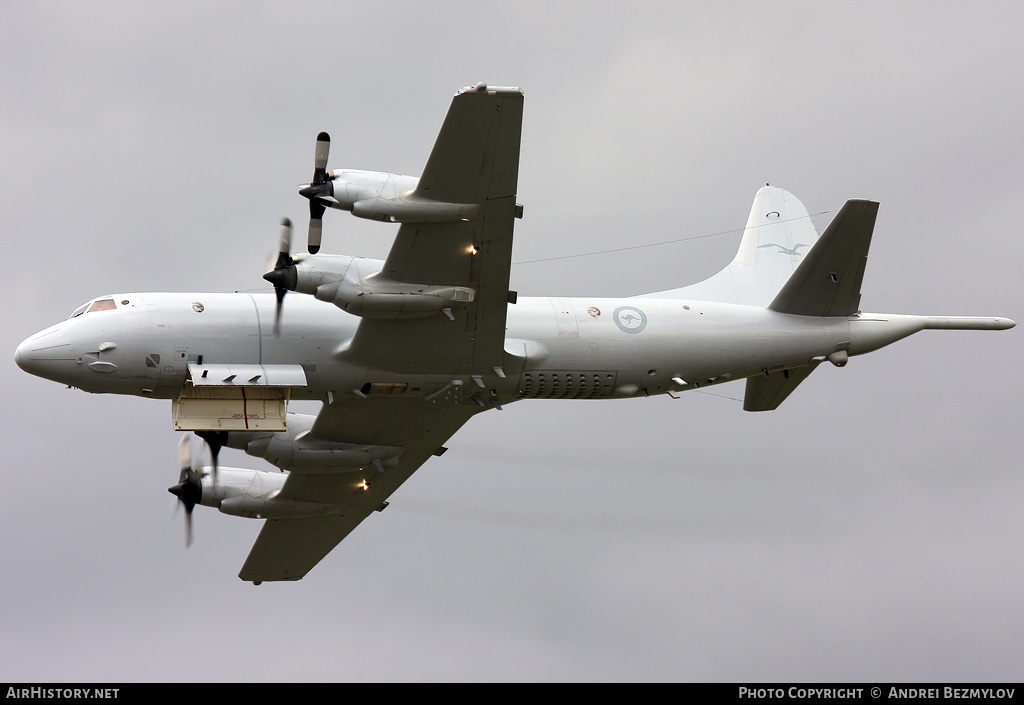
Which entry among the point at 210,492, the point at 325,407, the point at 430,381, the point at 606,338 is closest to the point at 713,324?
the point at 606,338

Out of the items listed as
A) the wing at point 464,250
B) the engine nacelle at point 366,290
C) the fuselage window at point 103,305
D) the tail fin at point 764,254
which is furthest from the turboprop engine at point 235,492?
the tail fin at point 764,254

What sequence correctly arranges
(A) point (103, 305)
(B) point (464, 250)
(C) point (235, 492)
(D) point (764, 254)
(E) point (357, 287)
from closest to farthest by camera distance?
(E) point (357, 287) → (B) point (464, 250) → (A) point (103, 305) → (C) point (235, 492) → (D) point (764, 254)

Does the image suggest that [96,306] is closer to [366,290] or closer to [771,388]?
[366,290]

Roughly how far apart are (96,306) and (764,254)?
51.8 feet

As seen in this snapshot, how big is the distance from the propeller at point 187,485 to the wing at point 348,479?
2.20 m

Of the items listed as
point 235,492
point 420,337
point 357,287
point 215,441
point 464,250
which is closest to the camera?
point 357,287

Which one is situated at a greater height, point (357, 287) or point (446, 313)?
point (357, 287)

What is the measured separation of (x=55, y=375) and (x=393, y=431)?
768 centimetres

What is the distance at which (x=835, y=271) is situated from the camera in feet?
113

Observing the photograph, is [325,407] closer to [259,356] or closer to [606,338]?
[259,356]

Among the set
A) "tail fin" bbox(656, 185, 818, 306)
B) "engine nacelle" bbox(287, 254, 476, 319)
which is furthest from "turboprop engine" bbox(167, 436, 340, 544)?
"tail fin" bbox(656, 185, 818, 306)

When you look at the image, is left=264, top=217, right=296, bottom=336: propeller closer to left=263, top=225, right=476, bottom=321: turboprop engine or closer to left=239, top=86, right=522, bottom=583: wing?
left=263, top=225, right=476, bottom=321: turboprop engine

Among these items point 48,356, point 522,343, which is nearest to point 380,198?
point 522,343

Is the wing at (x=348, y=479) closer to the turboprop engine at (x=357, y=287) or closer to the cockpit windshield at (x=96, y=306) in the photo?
the turboprop engine at (x=357, y=287)
